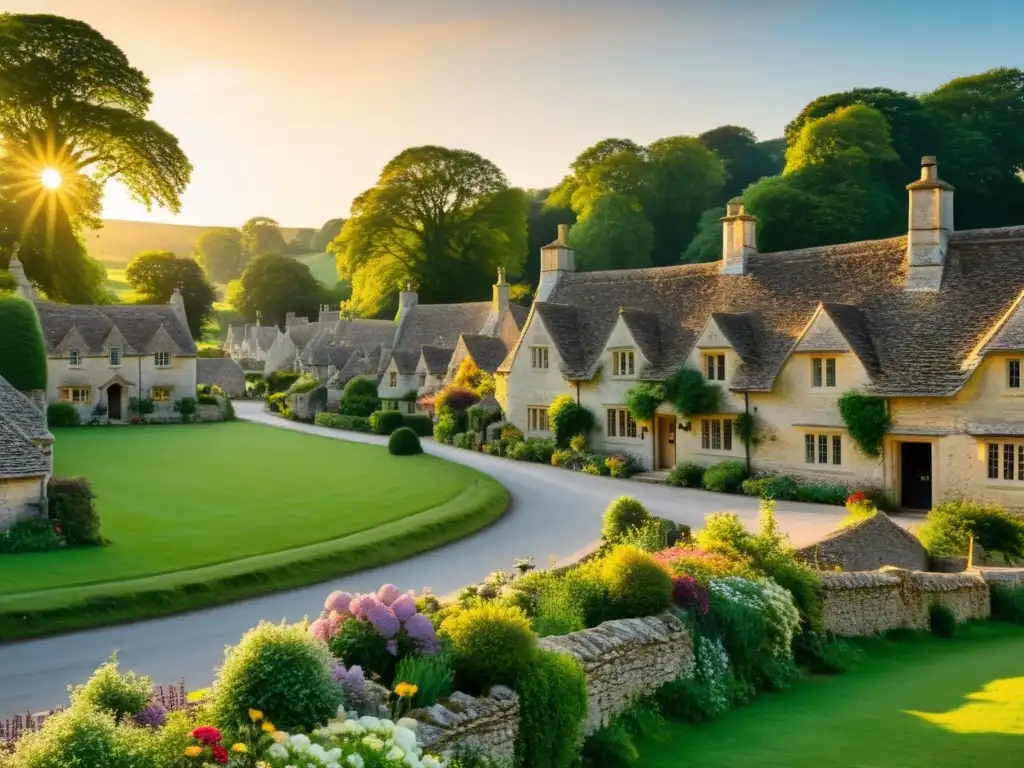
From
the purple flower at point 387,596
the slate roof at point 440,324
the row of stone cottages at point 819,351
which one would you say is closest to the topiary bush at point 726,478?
the row of stone cottages at point 819,351

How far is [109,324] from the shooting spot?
64688mm

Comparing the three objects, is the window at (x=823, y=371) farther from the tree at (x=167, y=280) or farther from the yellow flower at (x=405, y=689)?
the tree at (x=167, y=280)

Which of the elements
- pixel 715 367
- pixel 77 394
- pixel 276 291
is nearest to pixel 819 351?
pixel 715 367

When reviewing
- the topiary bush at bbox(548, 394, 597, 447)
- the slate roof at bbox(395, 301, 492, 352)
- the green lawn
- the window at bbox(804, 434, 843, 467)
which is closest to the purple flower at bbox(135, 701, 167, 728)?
the green lawn

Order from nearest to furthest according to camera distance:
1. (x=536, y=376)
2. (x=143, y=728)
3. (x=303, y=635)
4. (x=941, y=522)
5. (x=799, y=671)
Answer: (x=143, y=728)
(x=303, y=635)
(x=799, y=671)
(x=941, y=522)
(x=536, y=376)

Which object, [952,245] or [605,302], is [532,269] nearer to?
[605,302]

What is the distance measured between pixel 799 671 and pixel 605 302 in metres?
29.4

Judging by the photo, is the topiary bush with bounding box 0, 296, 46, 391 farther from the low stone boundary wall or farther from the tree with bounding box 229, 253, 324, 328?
the tree with bounding box 229, 253, 324, 328

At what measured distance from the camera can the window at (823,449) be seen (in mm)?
32344

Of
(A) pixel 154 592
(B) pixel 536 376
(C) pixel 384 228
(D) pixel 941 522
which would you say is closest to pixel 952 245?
(D) pixel 941 522

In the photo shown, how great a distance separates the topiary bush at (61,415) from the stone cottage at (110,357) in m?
2.14

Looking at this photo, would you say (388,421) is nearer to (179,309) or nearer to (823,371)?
(179,309)

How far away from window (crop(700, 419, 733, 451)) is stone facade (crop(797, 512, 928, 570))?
40.5 feet

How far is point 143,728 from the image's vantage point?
824 centimetres
